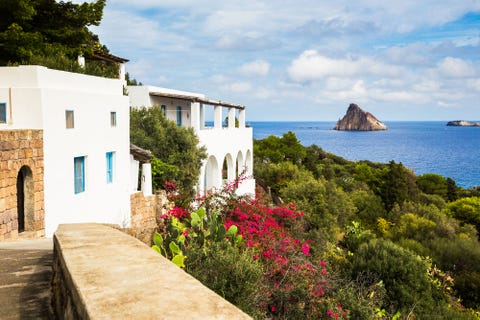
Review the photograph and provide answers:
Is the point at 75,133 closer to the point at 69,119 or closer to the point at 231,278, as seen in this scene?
the point at 69,119

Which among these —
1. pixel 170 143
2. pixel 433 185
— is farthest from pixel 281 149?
pixel 170 143

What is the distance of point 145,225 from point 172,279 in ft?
48.9

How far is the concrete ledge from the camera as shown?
116 inches

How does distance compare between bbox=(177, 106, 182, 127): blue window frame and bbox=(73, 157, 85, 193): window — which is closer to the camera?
bbox=(73, 157, 85, 193): window

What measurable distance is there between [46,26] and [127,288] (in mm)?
23570

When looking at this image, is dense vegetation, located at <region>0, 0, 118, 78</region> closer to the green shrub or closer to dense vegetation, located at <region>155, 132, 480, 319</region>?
dense vegetation, located at <region>155, 132, 480, 319</region>

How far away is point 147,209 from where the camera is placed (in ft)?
60.5

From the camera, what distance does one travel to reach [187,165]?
2247 centimetres

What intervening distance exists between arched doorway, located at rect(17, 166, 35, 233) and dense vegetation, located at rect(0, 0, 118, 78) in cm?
748

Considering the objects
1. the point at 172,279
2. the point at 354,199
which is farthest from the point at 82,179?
the point at 354,199

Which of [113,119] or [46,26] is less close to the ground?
[46,26]

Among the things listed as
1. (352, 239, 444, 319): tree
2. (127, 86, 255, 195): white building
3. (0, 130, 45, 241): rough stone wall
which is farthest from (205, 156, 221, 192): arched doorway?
(0, 130, 45, 241): rough stone wall

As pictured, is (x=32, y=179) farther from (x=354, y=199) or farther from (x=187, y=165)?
(x=354, y=199)

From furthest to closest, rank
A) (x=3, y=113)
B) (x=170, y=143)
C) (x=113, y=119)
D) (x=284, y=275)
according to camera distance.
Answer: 1. (x=170, y=143)
2. (x=113, y=119)
3. (x=3, y=113)
4. (x=284, y=275)
